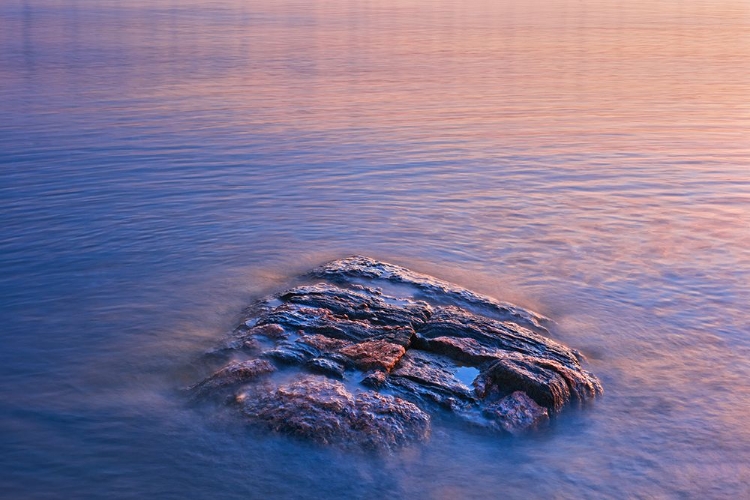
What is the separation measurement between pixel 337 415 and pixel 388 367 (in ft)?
2.25

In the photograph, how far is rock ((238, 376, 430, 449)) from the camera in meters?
5.46

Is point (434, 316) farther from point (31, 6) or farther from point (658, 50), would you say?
point (31, 6)

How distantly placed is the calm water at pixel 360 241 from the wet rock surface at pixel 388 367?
0.20m

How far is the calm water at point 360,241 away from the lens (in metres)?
5.38

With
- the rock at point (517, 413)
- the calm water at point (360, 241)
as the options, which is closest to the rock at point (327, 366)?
the calm water at point (360, 241)

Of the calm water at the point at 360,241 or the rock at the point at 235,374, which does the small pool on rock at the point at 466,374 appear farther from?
the rock at the point at 235,374

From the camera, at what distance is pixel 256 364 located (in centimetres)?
618

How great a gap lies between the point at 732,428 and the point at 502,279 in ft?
9.31

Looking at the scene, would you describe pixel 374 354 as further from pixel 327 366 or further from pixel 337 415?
pixel 337 415

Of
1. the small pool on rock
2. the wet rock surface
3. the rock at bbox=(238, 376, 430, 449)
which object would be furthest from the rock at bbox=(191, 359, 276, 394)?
the small pool on rock

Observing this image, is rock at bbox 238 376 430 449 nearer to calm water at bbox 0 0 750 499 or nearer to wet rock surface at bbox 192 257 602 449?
wet rock surface at bbox 192 257 602 449

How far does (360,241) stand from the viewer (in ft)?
30.3

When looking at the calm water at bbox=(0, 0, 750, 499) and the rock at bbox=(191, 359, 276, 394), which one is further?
the rock at bbox=(191, 359, 276, 394)

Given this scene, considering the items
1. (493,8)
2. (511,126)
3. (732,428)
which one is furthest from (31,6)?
(732,428)
